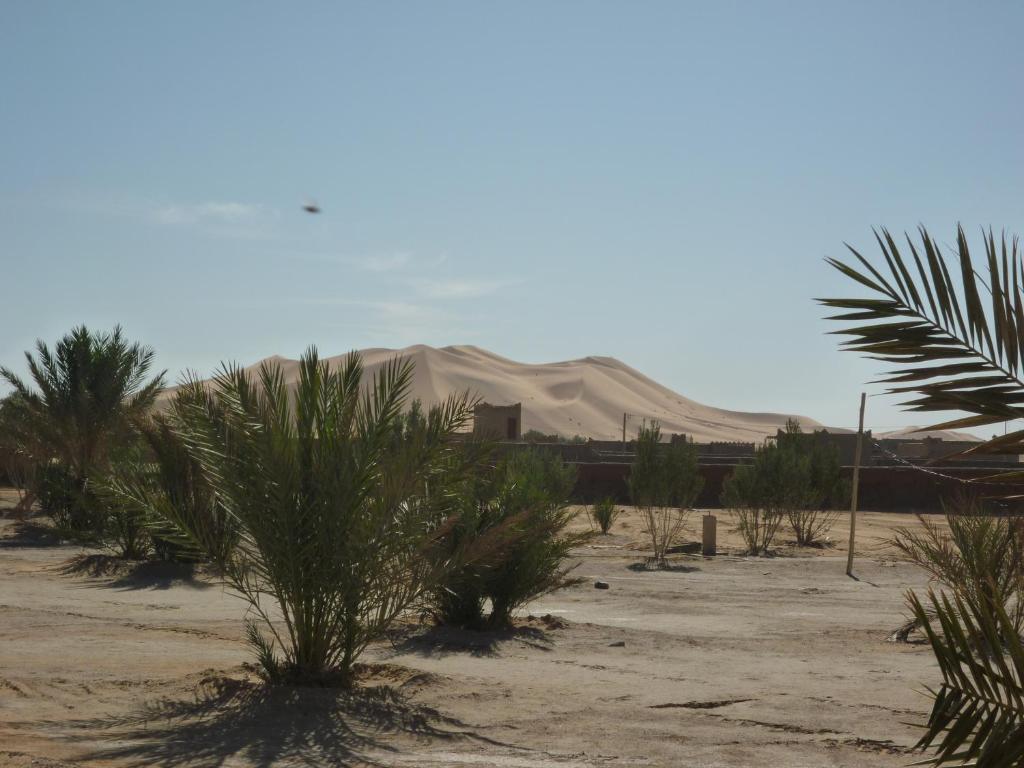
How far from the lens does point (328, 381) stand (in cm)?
819

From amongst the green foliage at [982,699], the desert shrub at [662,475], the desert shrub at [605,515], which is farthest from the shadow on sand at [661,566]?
the green foliage at [982,699]

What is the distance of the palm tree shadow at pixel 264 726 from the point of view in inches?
259

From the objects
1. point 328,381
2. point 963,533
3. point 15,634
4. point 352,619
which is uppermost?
point 328,381

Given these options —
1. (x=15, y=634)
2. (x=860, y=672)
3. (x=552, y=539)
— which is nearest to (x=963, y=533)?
(x=860, y=672)

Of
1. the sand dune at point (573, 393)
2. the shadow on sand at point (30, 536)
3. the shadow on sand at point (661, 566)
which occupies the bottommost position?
the shadow on sand at point (30, 536)

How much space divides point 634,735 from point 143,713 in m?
3.33

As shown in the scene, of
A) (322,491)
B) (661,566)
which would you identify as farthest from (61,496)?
(322,491)

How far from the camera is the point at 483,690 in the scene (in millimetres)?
8812

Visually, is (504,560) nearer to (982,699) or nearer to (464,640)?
(464,640)

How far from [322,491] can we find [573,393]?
494 feet

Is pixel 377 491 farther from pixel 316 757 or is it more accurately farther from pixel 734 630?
pixel 734 630

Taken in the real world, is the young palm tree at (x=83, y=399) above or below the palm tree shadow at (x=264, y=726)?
above

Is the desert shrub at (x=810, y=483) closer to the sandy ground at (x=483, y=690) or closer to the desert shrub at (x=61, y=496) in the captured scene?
the sandy ground at (x=483, y=690)

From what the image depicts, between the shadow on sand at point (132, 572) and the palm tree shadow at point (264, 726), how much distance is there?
24.5 ft
